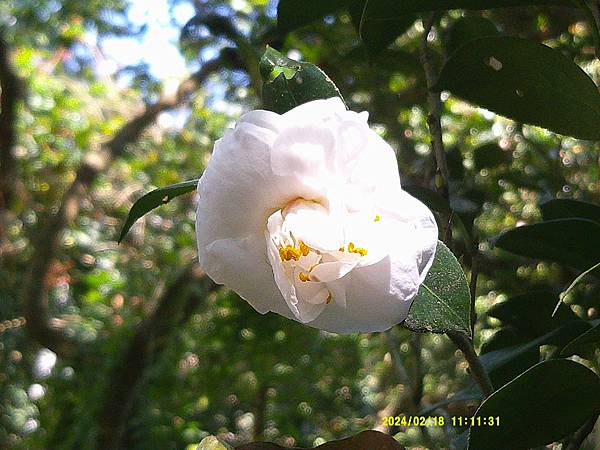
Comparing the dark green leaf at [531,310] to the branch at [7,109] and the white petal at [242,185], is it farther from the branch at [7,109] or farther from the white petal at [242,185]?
the branch at [7,109]

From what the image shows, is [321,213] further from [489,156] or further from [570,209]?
[489,156]

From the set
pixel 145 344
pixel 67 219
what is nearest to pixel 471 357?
Result: pixel 145 344

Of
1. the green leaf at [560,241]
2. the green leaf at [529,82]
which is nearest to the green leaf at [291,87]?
the green leaf at [529,82]

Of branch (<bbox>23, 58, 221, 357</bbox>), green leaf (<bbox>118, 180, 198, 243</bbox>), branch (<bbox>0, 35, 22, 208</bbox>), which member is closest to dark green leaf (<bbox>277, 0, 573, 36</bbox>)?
green leaf (<bbox>118, 180, 198, 243</bbox>)

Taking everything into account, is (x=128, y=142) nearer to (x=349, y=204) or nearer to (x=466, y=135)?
(x=466, y=135)

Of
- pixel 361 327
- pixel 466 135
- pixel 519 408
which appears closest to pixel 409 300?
pixel 361 327

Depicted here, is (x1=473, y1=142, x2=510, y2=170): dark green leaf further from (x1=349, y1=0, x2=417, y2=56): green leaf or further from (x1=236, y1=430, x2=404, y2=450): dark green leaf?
(x1=236, y1=430, x2=404, y2=450): dark green leaf
